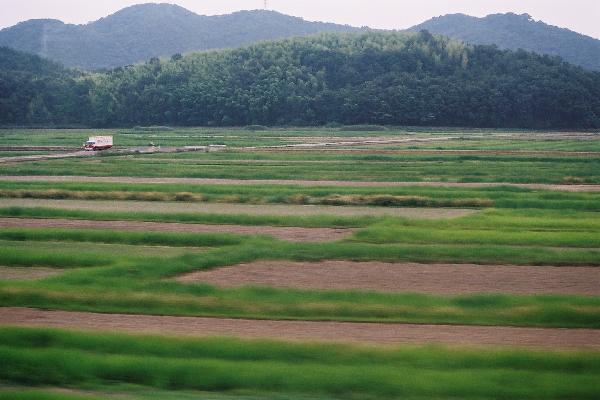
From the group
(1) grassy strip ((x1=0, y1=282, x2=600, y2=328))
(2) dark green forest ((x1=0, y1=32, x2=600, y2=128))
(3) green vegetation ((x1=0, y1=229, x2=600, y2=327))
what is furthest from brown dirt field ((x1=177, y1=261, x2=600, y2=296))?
(2) dark green forest ((x1=0, y1=32, x2=600, y2=128))

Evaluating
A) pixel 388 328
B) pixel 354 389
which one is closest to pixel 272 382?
pixel 354 389

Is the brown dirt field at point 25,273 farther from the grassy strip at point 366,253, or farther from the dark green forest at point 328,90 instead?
the dark green forest at point 328,90

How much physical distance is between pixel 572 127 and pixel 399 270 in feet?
283

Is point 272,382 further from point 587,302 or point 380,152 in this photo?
point 380,152

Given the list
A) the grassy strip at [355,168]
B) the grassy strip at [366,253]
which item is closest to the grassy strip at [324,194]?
the grassy strip at [355,168]

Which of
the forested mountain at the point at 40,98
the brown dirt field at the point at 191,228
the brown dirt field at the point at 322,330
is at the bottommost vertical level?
the brown dirt field at the point at 191,228

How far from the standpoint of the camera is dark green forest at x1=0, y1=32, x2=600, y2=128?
95625mm

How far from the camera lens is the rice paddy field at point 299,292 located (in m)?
8.84

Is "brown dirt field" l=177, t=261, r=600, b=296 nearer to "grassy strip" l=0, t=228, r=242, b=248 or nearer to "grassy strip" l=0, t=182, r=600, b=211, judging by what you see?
"grassy strip" l=0, t=228, r=242, b=248

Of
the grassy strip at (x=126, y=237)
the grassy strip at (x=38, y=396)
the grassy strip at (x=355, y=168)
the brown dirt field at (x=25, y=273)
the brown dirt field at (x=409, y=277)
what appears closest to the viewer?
the grassy strip at (x=38, y=396)

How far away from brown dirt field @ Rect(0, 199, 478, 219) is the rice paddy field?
128 millimetres

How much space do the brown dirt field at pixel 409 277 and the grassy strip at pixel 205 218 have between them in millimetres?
5666

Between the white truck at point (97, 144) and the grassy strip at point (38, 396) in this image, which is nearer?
the grassy strip at point (38, 396)

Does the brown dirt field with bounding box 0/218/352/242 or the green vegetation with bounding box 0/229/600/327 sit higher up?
the green vegetation with bounding box 0/229/600/327
